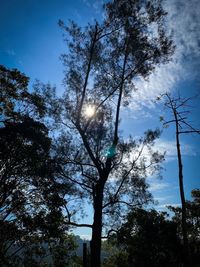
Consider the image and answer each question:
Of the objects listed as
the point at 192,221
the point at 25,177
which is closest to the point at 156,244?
the point at 192,221

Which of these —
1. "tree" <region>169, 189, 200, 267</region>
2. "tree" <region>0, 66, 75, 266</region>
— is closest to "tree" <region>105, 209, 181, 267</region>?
"tree" <region>169, 189, 200, 267</region>

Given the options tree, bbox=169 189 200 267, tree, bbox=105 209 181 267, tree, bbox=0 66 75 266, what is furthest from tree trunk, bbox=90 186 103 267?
tree, bbox=169 189 200 267

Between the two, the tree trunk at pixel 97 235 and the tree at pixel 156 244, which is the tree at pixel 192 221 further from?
the tree trunk at pixel 97 235

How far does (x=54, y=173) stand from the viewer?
59.8ft

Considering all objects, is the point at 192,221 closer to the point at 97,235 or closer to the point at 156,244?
the point at 156,244

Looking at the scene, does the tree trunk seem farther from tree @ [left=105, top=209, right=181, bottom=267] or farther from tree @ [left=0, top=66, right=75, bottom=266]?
tree @ [left=105, top=209, right=181, bottom=267]

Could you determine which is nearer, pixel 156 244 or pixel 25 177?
pixel 25 177

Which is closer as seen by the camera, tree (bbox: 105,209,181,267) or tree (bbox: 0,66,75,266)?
tree (bbox: 0,66,75,266)

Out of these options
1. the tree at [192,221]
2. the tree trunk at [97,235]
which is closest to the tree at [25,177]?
the tree trunk at [97,235]

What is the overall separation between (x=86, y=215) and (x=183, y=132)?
10.7 m

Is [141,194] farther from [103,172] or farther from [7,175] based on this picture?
[7,175]

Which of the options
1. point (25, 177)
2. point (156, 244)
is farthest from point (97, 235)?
point (156, 244)

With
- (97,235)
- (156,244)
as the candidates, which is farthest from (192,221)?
(97,235)

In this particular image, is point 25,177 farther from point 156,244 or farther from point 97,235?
point 156,244
